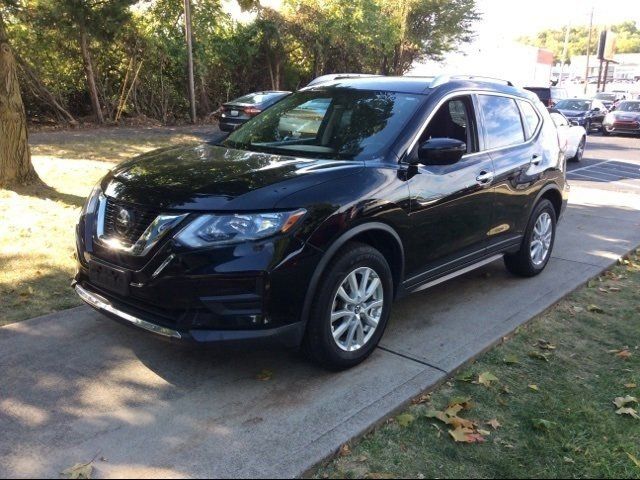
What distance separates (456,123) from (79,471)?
11.7ft

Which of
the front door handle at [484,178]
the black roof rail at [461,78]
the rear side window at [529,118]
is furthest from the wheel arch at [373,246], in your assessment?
the rear side window at [529,118]

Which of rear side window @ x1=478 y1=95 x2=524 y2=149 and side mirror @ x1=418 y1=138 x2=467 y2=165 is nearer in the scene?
side mirror @ x1=418 y1=138 x2=467 y2=165

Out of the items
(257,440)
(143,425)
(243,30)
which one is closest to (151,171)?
(143,425)

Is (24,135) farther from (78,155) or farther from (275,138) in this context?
(275,138)

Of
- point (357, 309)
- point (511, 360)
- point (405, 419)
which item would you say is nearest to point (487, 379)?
point (511, 360)

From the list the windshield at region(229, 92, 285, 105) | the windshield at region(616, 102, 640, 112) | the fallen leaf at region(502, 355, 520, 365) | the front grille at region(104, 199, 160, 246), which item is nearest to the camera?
the front grille at region(104, 199, 160, 246)

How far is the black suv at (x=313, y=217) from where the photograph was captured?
3.27 m

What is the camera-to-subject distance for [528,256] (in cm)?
570

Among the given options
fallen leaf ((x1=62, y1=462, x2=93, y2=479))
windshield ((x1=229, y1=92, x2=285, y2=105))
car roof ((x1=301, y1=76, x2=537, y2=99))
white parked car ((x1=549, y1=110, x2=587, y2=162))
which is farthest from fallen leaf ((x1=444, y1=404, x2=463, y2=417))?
windshield ((x1=229, y1=92, x2=285, y2=105))

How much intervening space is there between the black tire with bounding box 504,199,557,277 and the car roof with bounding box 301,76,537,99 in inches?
47.9

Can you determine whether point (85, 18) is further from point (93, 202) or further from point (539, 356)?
point (539, 356)

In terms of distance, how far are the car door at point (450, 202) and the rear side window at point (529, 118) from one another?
0.98 metres

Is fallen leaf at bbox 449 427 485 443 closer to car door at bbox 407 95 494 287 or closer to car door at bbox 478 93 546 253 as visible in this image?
car door at bbox 407 95 494 287

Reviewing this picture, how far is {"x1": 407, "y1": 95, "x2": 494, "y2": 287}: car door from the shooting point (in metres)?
4.19
